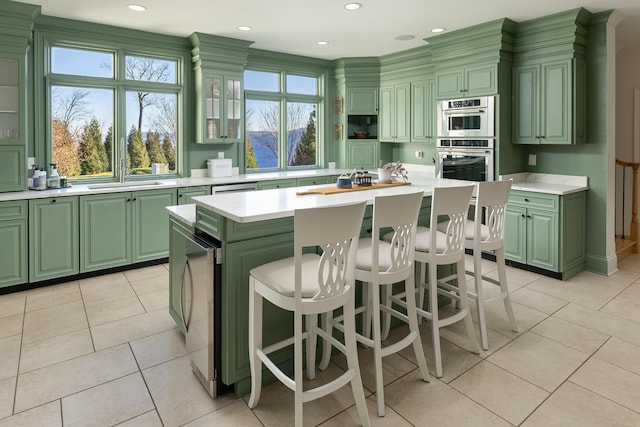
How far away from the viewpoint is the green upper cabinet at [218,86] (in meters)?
5.18

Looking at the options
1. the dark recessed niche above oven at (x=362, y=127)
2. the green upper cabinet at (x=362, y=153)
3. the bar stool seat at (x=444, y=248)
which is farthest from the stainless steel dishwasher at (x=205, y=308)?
the dark recessed niche above oven at (x=362, y=127)

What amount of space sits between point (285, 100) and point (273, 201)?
4127mm

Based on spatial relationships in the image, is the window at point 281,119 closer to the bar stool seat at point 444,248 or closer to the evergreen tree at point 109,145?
the evergreen tree at point 109,145

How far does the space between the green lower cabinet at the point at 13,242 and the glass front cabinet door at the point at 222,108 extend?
7.09 ft

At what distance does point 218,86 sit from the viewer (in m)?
5.32

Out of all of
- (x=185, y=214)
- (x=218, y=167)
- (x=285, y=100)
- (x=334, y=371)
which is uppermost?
(x=285, y=100)

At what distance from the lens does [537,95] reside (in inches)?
181

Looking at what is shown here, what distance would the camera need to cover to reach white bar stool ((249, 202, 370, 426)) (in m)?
1.87

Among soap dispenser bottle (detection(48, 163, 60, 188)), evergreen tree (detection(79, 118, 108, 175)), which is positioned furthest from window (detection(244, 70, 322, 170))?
soap dispenser bottle (detection(48, 163, 60, 188))

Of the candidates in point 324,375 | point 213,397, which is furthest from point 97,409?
point 324,375

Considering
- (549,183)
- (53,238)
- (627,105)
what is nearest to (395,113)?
(549,183)

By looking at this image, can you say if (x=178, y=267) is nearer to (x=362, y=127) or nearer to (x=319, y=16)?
(x=319, y=16)

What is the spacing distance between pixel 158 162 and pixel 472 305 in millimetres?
4049

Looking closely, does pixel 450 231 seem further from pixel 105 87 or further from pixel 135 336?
pixel 105 87
